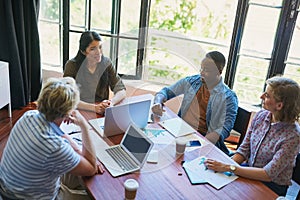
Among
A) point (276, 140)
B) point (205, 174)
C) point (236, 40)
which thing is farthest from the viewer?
point (236, 40)

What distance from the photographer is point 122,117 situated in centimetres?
179

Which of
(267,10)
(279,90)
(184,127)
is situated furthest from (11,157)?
(267,10)

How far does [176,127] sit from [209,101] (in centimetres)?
40

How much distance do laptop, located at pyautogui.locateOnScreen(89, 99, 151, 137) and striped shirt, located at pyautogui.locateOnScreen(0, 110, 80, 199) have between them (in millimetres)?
405

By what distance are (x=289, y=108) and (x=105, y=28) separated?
6.80ft

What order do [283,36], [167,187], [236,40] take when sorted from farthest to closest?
1. [236,40]
2. [283,36]
3. [167,187]

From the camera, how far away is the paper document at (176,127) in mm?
1940

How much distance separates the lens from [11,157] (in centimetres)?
136

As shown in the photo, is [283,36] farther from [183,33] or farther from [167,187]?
[167,187]

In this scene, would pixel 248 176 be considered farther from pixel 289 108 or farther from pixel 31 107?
pixel 31 107

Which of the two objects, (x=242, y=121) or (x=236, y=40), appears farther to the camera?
(x=236, y=40)

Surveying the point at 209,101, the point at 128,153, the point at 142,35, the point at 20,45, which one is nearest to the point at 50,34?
the point at 20,45

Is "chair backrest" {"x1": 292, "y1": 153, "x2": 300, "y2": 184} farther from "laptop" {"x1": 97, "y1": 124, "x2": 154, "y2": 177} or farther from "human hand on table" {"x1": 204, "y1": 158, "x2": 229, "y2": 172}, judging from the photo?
"laptop" {"x1": 97, "y1": 124, "x2": 154, "y2": 177}

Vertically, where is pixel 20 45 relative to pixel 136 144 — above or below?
above
